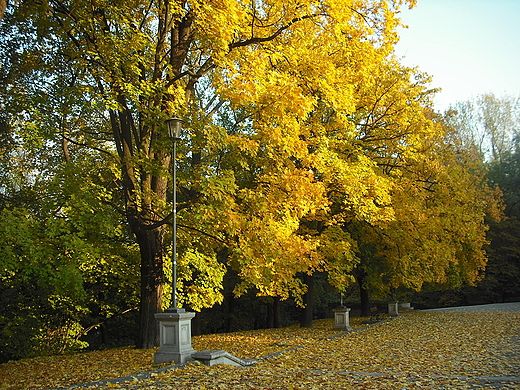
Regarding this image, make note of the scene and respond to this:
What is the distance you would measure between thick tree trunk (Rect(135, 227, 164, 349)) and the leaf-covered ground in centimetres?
59

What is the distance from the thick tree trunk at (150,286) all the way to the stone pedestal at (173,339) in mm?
2898

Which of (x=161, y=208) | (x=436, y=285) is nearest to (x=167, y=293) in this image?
(x=161, y=208)

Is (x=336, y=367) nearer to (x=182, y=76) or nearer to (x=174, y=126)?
(x=174, y=126)

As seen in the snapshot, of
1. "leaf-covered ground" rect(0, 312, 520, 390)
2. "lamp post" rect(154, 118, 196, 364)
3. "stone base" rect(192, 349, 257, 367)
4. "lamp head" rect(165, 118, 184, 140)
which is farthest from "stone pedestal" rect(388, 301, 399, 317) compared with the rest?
"lamp head" rect(165, 118, 184, 140)

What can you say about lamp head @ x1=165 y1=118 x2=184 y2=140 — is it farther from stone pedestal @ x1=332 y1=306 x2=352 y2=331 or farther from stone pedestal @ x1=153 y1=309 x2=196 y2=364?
stone pedestal @ x1=332 y1=306 x2=352 y2=331

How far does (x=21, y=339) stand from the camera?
58.5ft

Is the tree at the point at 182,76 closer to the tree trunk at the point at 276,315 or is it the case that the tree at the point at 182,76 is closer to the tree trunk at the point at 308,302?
the tree trunk at the point at 308,302

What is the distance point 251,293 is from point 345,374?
20818 millimetres

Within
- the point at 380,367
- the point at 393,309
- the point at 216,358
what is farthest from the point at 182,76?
the point at 393,309

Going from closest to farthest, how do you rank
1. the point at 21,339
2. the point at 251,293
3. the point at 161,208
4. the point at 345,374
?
the point at 345,374 → the point at 161,208 → the point at 21,339 → the point at 251,293

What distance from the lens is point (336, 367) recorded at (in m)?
9.02

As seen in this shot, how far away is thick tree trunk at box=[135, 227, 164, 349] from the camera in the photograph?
1212 cm

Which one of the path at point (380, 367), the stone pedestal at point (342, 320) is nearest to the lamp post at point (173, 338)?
the path at point (380, 367)

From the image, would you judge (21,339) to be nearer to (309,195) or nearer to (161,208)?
(161,208)
